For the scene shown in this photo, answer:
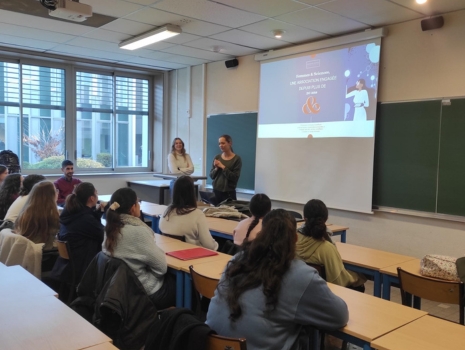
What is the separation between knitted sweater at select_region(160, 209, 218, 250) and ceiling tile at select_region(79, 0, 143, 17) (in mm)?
2233

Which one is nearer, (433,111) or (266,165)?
(433,111)

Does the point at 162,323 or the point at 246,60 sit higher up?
the point at 246,60

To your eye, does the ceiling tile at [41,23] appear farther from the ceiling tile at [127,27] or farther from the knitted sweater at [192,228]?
the knitted sweater at [192,228]

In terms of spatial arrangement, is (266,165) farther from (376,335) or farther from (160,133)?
(376,335)

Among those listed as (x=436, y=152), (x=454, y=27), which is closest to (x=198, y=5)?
(x=454, y=27)

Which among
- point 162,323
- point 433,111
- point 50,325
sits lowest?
point 50,325

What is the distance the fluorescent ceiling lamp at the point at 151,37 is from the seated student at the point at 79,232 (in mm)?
2443

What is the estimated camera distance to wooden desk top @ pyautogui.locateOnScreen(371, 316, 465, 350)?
5.30 ft

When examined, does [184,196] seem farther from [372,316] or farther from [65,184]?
[65,184]

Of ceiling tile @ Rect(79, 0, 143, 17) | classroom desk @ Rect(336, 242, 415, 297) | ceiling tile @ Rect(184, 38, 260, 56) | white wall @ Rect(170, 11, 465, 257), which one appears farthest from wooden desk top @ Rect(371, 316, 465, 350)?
ceiling tile @ Rect(184, 38, 260, 56)

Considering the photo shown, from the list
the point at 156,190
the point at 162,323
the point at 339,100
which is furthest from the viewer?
the point at 156,190

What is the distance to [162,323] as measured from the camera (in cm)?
155

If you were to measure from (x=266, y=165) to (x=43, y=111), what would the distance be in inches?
151

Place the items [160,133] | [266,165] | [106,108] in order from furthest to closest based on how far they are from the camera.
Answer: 1. [160,133]
2. [106,108]
3. [266,165]
